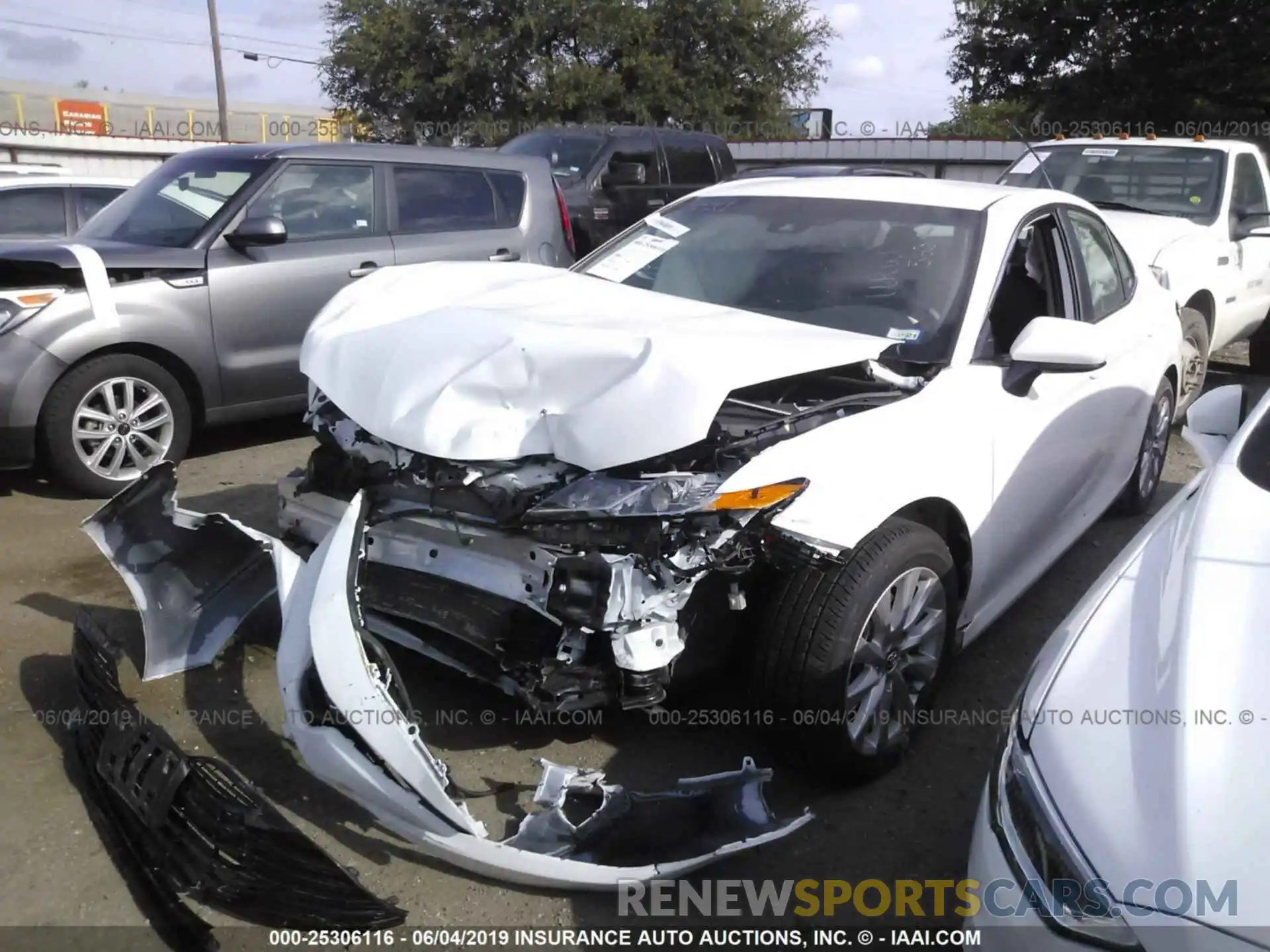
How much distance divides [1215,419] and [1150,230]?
4240mm

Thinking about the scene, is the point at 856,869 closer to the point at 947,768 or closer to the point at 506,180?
the point at 947,768

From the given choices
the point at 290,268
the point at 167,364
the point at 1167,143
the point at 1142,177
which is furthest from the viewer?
the point at 1167,143

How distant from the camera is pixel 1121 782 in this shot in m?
1.86

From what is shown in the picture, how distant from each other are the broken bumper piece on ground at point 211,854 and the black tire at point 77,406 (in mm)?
2940

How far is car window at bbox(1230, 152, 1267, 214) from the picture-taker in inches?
299

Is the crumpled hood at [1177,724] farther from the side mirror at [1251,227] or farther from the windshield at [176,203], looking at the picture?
the side mirror at [1251,227]

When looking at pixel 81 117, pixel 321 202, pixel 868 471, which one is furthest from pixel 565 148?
pixel 81 117

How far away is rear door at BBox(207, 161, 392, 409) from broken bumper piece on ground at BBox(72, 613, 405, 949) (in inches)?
Answer: 133

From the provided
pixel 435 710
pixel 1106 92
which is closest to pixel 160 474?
pixel 435 710

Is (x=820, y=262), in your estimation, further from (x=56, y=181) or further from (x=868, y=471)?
(x=56, y=181)

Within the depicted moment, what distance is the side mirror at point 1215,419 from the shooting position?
311cm

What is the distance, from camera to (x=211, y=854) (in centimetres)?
240

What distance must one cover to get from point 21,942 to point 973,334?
3.06m

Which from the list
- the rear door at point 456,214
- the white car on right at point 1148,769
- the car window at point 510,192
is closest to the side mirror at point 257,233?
the rear door at point 456,214
